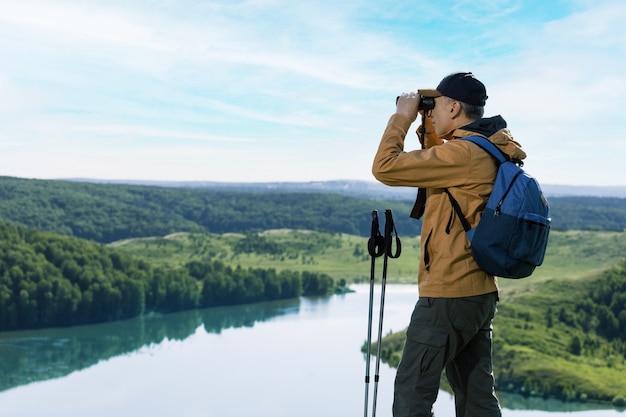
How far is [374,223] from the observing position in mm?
3029

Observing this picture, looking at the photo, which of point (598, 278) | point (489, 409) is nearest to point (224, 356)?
point (598, 278)

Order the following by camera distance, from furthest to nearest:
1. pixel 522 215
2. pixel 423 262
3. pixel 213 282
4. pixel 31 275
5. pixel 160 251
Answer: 1. pixel 160 251
2. pixel 213 282
3. pixel 31 275
4. pixel 423 262
5. pixel 522 215

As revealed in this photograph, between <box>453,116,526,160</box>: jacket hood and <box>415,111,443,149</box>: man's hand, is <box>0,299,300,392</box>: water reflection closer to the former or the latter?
<box>415,111,443,149</box>: man's hand

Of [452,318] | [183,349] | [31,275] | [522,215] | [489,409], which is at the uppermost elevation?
[522,215]

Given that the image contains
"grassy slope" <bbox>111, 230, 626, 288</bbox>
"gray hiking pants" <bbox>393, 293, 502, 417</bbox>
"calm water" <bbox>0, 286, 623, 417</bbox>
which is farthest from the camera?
"grassy slope" <bbox>111, 230, 626, 288</bbox>

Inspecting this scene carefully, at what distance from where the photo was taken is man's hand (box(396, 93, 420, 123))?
2871 mm

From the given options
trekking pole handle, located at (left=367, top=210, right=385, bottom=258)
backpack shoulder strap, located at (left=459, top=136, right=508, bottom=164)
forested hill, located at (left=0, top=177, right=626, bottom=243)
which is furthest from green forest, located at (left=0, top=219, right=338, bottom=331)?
backpack shoulder strap, located at (left=459, top=136, right=508, bottom=164)

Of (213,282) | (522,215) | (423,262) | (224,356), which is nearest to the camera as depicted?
(522,215)

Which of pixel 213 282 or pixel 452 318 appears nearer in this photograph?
pixel 452 318

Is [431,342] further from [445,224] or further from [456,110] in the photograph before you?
[456,110]

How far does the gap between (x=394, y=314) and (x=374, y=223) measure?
170 ft

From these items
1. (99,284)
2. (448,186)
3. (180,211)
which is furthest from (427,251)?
(180,211)

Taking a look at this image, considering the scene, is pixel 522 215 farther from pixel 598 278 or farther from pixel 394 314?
pixel 598 278

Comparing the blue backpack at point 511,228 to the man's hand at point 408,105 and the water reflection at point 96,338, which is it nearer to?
the man's hand at point 408,105
